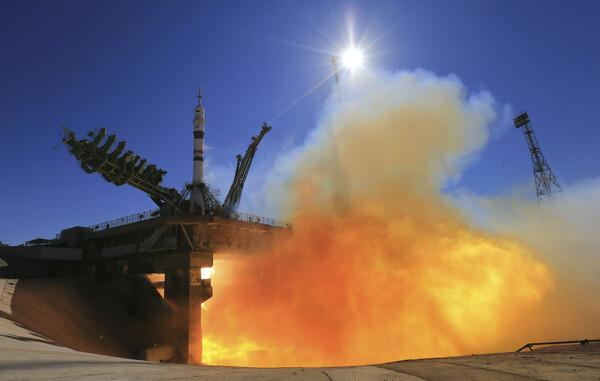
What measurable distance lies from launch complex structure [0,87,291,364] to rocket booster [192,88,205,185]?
0.17m

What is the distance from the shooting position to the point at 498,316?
33312 millimetres

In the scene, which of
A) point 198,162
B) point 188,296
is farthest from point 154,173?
point 188,296

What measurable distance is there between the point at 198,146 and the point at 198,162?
3151 mm

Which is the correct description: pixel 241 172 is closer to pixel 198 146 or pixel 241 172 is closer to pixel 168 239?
pixel 198 146

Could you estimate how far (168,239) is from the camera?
1866 inches

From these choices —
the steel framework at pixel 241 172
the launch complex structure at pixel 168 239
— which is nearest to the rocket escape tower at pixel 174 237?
the launch complex structure at pixel 168 239

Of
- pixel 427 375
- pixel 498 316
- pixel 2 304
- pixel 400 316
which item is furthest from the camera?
pixel 400 316

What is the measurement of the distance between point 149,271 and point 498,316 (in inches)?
2037

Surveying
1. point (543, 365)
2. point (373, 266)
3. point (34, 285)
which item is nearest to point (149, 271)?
point (34, 285)

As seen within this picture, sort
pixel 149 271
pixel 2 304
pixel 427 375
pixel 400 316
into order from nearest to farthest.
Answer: pixel 427 375 < pixel 2 304 < pixel 400 316 < pixel 149 271

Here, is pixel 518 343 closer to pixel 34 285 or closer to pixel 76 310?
pixel 76 310

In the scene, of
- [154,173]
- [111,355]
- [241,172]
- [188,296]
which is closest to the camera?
[111,355]

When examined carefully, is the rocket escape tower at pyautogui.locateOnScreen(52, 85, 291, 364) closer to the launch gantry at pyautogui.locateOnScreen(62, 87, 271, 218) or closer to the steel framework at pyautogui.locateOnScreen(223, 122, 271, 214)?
the launch gantry at pyautogui.locateOnScreen(62, 87, 271, 218)

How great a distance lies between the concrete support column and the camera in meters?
43.9
